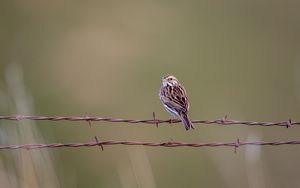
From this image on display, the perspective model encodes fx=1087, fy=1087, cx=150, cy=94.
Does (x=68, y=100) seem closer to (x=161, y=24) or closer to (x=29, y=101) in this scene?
(x=161, y=24)

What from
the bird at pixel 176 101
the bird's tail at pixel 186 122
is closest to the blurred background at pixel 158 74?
the bird at pixel 176 101

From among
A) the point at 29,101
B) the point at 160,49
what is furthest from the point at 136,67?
A: the point at 29,101

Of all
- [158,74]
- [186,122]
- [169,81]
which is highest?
[158,74]

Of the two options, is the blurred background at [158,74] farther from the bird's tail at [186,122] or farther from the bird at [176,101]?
the bird's tail at [186,122]

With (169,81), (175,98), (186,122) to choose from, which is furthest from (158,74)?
(186,122)

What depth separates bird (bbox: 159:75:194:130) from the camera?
31.1 ft

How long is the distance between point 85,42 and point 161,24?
1.90 m

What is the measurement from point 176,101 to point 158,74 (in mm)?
8486

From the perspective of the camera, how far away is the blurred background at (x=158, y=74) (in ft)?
46.5

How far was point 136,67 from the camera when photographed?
18.5 metres

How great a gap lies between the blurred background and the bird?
2.12 feet

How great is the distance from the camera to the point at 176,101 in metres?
9.74

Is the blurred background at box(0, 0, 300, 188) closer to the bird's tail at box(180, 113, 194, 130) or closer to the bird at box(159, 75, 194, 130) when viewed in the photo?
the bird at box(159, 75, 194, 130)

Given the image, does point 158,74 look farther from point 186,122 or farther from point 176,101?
point 186,122
